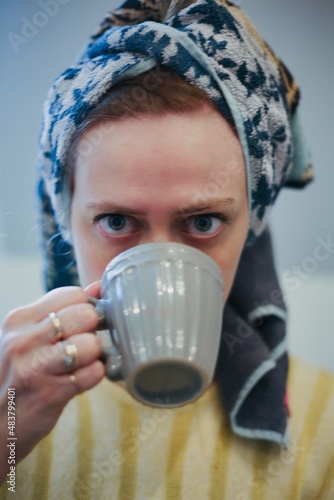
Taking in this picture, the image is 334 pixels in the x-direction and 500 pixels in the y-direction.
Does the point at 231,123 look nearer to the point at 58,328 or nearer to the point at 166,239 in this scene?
the point at 166,239

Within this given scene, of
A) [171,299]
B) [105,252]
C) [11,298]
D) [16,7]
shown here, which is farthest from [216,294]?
[16,7]

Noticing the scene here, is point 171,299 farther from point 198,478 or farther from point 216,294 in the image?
point 198,478

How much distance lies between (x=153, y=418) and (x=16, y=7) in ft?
2.29

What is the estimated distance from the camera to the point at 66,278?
80 centimetres

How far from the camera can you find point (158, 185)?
0.58 metres

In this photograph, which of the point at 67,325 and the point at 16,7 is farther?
the point at 16,7

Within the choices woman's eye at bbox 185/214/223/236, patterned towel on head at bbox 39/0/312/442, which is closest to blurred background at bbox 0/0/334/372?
patterned towel on head at bbox 39/0/312/442

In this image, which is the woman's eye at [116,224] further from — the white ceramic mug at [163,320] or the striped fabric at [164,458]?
the striped fabric at [164,458]

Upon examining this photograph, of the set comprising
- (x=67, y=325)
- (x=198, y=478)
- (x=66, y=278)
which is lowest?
(x=198, y=478)

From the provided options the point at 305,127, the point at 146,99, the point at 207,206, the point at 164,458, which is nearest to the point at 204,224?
the point at 207,206

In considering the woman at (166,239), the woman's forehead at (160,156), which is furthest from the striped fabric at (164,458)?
the woman's forehead at (160,156)

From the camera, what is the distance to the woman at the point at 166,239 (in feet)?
1.77

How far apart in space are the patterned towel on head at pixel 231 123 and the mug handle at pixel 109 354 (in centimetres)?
19

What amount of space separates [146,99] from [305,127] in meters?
0.57
